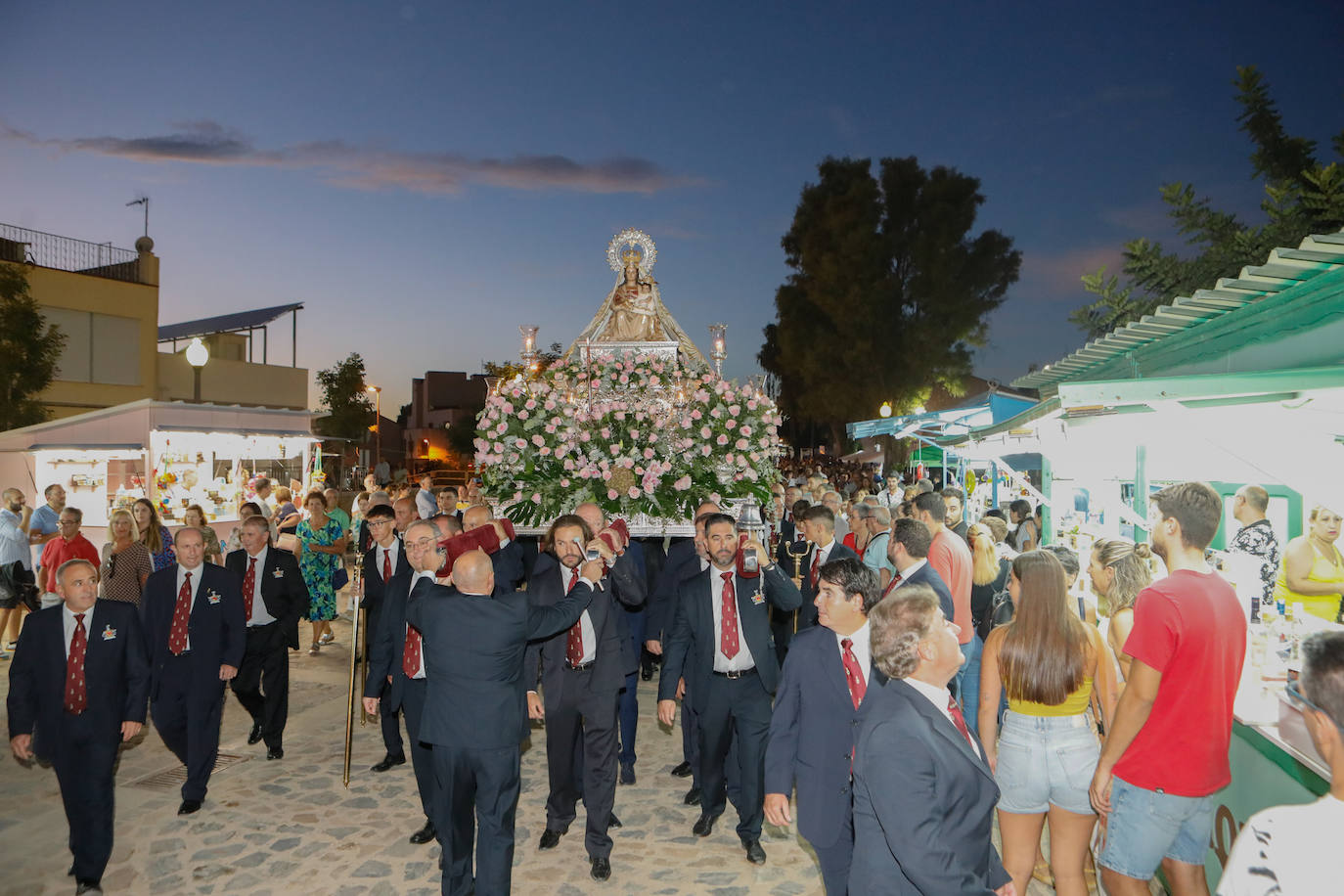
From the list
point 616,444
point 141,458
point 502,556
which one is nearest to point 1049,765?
point 616,444

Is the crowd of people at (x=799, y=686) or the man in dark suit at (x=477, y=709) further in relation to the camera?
the man in dark suit at (x=477, y=709)

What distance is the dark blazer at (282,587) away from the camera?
7355 millimetres

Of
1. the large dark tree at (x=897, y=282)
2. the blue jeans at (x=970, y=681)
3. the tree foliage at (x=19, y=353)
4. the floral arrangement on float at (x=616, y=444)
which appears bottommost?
the blue jeans at (x=970, y=681)

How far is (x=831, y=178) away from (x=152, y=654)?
122 feet

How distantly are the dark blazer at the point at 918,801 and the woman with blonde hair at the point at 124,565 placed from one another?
8461 millimetres

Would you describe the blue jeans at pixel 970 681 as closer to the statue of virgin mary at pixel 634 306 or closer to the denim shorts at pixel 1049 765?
the denim shorts at pixel 1049 765

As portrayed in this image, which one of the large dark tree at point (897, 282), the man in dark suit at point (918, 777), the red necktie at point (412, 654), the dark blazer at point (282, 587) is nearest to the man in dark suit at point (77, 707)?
the red necktie at point (412, 654)

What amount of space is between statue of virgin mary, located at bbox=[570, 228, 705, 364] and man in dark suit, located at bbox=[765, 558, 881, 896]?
28.7 ft

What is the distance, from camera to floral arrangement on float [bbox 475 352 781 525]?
27.0 feet

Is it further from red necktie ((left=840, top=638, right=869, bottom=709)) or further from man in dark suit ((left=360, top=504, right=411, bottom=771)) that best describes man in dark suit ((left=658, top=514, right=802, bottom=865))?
man in dark suit ((left=360, top=504, right=411, bottom=771))

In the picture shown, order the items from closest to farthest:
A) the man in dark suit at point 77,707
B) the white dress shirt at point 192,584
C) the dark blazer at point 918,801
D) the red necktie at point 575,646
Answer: the dark blazer at point 918,801 < the man in dark suit at point 77,707 < the red necktie at point 575,646 < the white dress shirt at point 192,584

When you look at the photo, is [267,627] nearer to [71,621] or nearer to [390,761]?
[390,761]

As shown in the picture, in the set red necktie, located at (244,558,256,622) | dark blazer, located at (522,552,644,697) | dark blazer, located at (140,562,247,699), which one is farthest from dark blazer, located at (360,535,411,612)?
dark blazer, located at (522,552,644,697)

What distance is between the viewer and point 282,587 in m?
7.41
